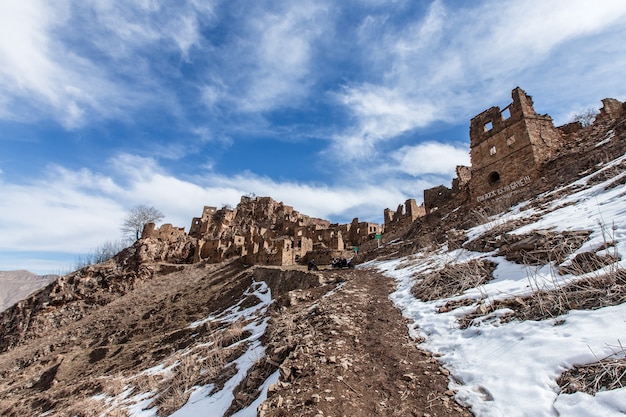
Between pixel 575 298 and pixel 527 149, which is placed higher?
pixel 527 149

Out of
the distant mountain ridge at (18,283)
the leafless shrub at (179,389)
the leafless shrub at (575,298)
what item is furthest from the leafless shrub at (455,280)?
the distant mountain ridge at (18,283)

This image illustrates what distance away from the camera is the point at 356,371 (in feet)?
14.9

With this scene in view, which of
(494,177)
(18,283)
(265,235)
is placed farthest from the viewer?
(18,283)

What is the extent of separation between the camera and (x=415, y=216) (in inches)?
1214

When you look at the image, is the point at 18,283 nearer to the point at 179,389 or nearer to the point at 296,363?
the point at 179,389

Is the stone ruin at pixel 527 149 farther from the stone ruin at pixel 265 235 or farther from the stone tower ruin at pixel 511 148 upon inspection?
the stone ruin at pixel 265 235

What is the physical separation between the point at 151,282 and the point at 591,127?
129 feet

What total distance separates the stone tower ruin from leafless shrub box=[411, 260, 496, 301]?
9.80m

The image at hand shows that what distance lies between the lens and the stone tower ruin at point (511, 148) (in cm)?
1584

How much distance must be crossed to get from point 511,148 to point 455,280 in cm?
1347

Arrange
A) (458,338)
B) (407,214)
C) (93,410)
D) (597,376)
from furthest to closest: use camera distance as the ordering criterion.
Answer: (407,214) → (93,410) → (458,338) → (597,376)

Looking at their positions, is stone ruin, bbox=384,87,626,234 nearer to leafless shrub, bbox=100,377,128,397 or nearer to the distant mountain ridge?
leafless shrub, bbox=100,377,128,397

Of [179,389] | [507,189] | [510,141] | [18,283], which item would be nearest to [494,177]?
[507,189]

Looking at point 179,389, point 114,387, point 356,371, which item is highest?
point 356,371
